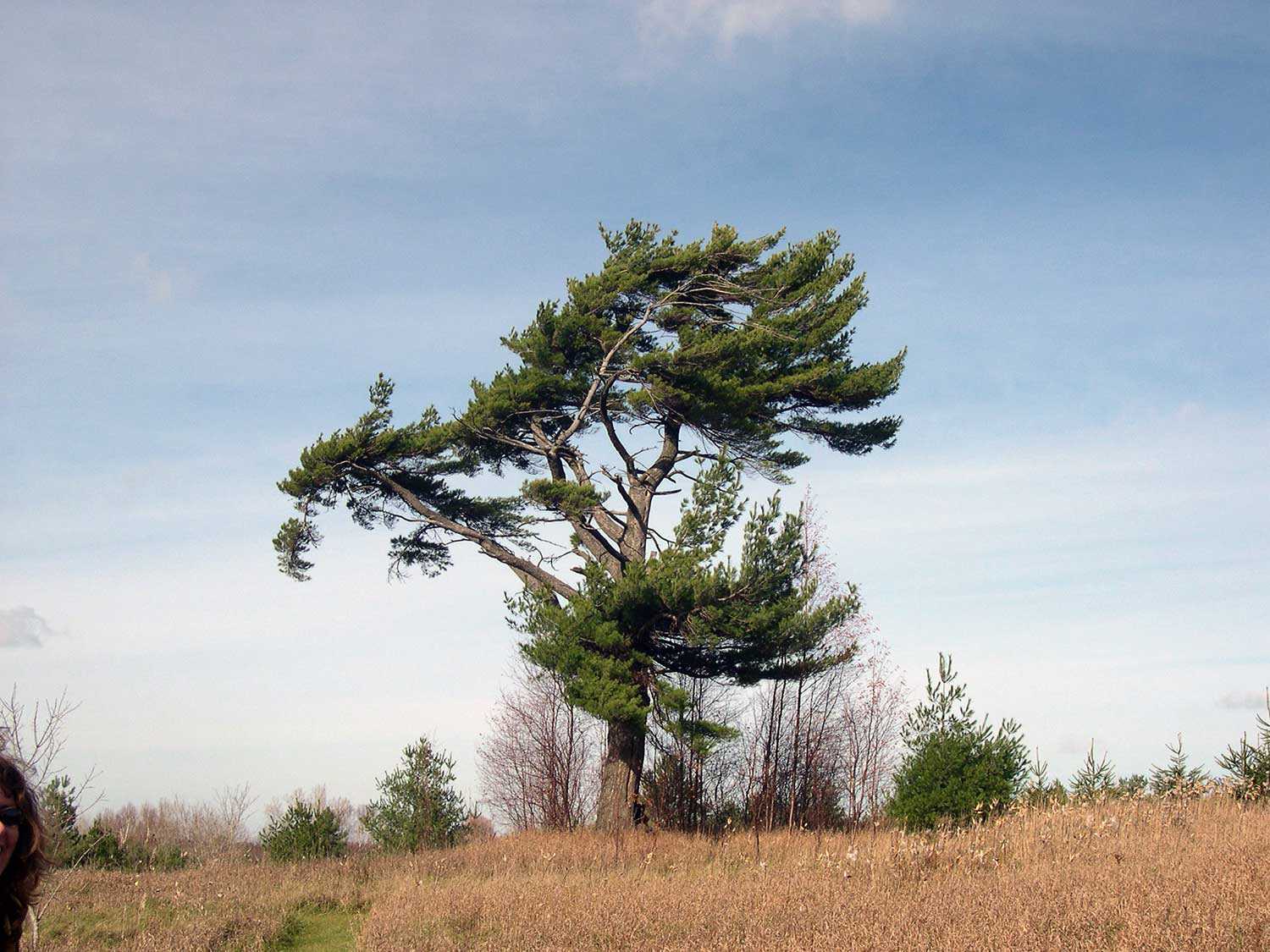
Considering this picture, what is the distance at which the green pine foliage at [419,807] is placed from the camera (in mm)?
17547

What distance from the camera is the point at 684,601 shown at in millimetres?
16438

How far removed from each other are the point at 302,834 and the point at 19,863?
14892 mm

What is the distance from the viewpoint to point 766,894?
29.9 ft

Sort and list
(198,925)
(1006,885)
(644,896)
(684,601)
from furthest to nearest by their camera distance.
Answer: (684,601) → (198,925) → (644,896) → (1006,885)

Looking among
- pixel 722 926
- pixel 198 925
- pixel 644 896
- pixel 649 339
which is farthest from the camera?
pixel 649 339

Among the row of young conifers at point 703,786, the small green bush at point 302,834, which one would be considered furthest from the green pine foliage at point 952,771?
the small green bush at point 302,834

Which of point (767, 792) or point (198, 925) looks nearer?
point (198, 925)

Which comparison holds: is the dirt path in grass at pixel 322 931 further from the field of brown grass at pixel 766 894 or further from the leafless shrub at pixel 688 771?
the leafless shrub at pixel 688 771

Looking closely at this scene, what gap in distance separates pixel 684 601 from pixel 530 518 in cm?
424

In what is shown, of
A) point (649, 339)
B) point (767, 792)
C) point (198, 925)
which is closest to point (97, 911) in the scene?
point (198, 925)

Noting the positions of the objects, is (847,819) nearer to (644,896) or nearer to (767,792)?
(767,792)

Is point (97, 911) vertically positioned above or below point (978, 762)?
below

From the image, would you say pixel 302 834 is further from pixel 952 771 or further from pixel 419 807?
pixel 952 771

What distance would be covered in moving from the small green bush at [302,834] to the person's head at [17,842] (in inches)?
571
